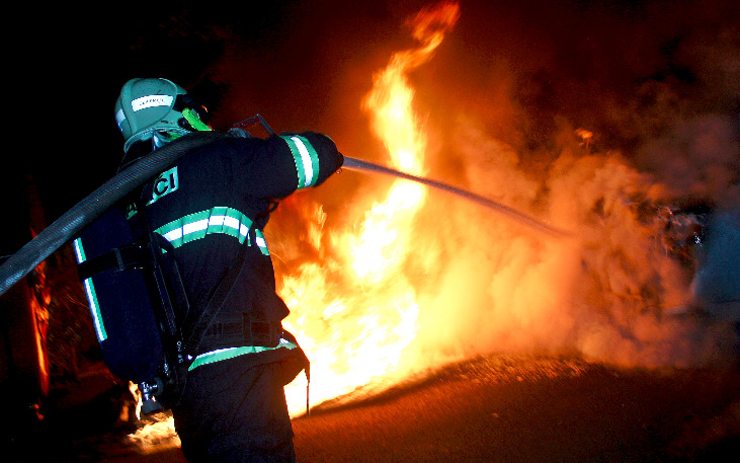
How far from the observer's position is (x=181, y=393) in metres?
1.95

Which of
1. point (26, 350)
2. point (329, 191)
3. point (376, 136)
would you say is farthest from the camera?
point (329, 191)

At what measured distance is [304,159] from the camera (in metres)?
2.19

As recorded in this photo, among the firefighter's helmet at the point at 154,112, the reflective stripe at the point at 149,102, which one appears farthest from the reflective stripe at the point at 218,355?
the reflective stripe at the point at 149,102

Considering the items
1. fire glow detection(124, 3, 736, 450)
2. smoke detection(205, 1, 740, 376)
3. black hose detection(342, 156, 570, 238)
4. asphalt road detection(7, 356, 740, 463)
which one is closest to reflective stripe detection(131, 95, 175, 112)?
black hose detection(342, 156, 570, 238)

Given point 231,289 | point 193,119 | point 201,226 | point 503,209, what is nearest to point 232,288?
point 231,289

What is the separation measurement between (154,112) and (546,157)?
4.83m

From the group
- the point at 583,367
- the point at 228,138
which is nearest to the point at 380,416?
the point at 583,367

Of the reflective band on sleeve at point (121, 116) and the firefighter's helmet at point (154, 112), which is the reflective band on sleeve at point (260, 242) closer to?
the firefighter's helmet at point (154, 112)

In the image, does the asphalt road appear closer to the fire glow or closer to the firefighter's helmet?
the fire glow

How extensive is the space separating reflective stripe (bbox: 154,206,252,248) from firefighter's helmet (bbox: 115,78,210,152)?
55 cm

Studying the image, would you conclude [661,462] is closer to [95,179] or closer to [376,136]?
[376,136]

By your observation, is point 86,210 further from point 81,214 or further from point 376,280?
point 376,280

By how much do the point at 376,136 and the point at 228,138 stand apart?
5.10 m

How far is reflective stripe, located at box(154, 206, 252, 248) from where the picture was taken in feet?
6.56
